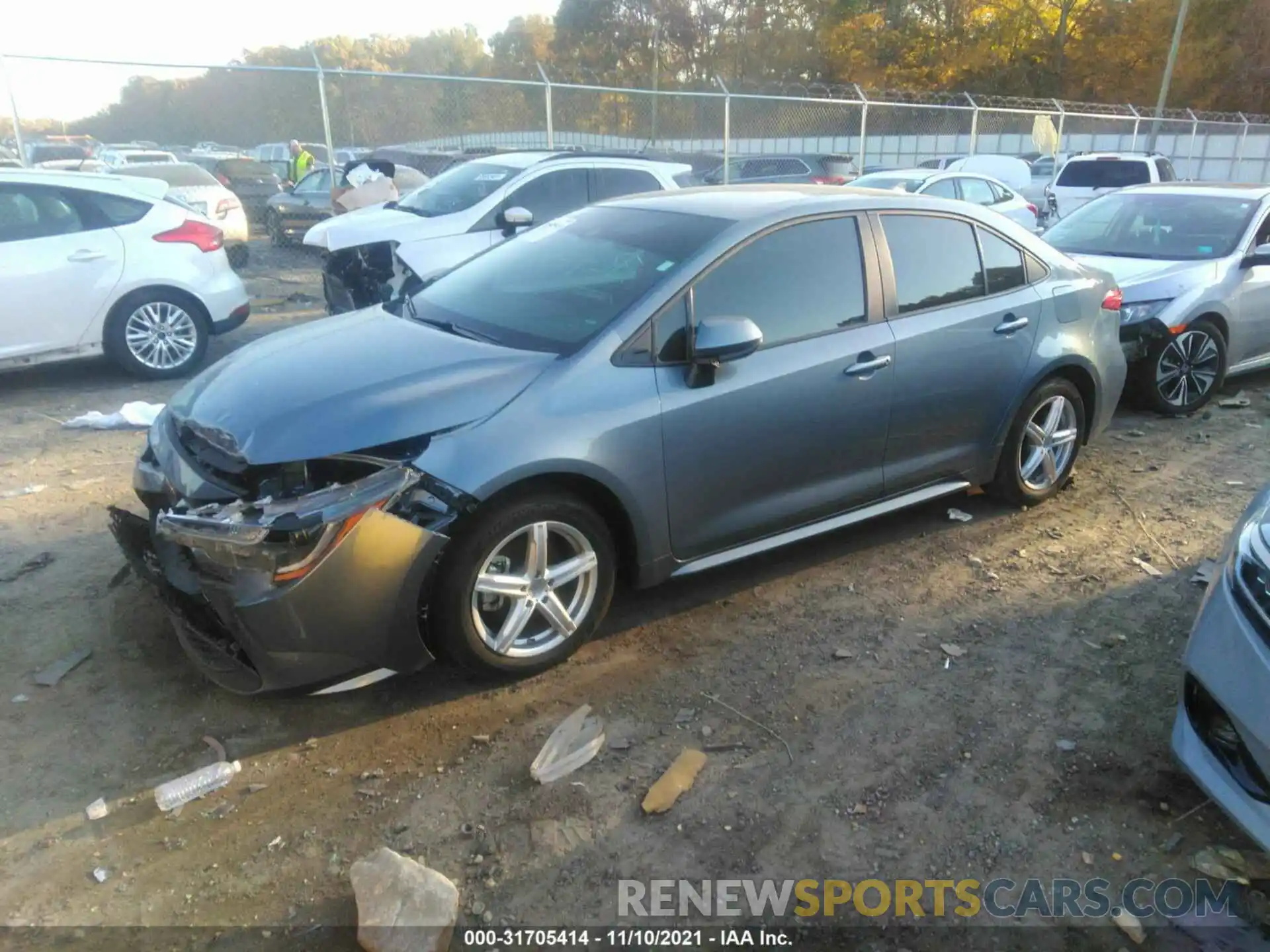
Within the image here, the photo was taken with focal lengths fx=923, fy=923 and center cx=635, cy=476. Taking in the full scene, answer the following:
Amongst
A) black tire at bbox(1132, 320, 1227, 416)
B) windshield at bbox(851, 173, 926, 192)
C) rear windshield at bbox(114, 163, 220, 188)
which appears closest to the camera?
black tire at bbox(1132, 320, 1227, 416)

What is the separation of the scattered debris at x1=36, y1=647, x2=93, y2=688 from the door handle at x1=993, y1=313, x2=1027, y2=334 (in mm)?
4205

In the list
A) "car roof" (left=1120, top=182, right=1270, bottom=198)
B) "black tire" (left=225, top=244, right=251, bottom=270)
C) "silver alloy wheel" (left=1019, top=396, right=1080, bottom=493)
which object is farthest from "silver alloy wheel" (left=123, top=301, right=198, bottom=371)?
"car roof" (left=1120, top=182, right=1270, bottom=198)

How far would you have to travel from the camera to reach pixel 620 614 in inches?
156

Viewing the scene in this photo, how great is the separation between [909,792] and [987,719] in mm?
558

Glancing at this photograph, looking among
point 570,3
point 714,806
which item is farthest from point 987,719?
point 570,3

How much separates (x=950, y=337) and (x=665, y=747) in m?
2.38

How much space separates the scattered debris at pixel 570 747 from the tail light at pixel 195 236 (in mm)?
6126

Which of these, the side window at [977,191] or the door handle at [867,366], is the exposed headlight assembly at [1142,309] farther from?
the side window at [977,191]

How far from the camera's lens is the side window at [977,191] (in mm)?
13883

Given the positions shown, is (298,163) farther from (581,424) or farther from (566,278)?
(581,424)

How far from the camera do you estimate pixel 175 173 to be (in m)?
14.0

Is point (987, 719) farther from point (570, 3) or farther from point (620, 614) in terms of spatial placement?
point (570, 3)

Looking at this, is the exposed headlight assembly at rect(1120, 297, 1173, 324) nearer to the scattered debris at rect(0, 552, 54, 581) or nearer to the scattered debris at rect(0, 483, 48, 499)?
the scattered debris at rect(0, 552, 54, 581)

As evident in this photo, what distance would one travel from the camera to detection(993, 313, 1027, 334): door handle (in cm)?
449
